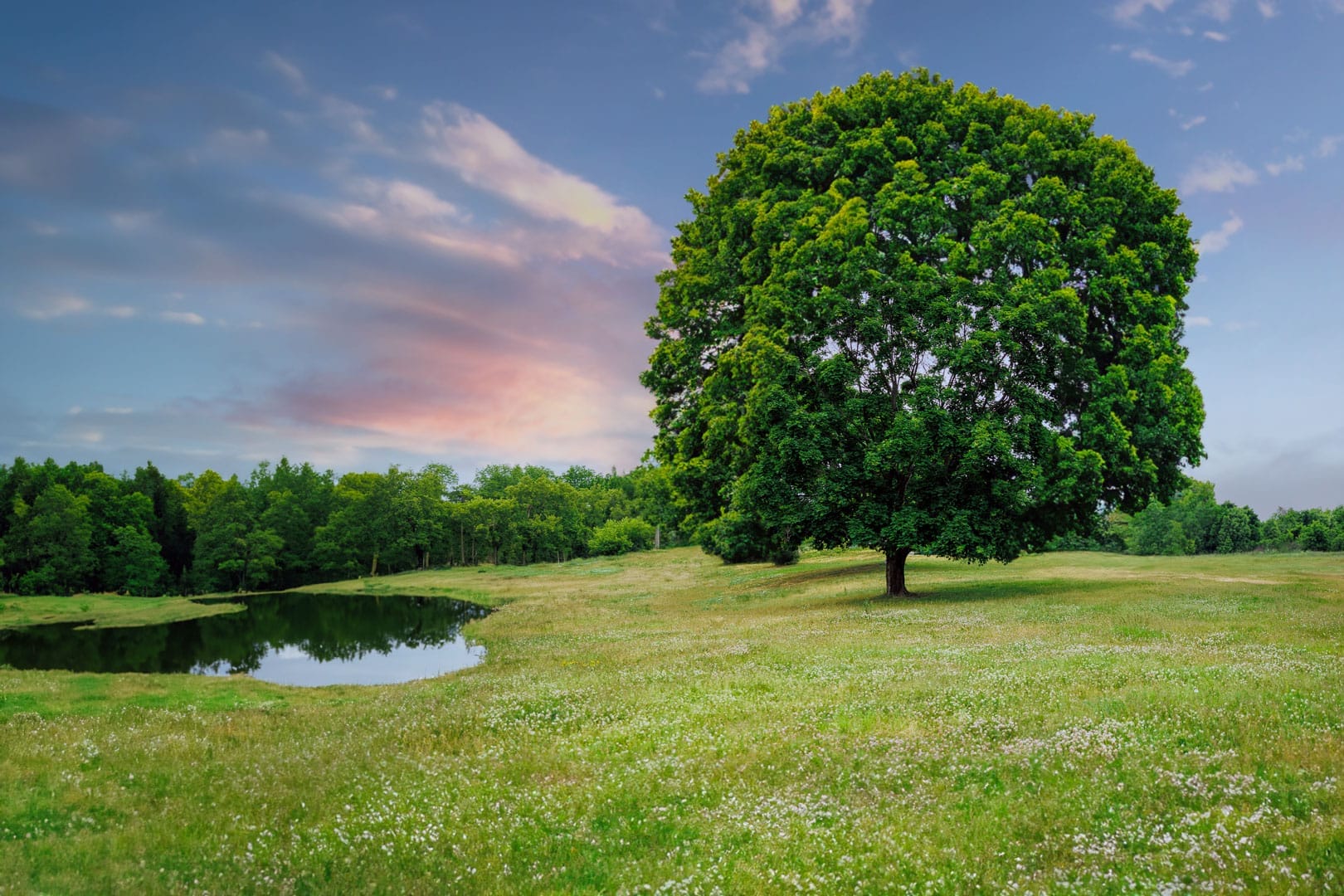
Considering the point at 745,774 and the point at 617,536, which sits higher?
the point at 745,774

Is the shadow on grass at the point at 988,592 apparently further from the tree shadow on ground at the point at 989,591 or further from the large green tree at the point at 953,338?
the large green tree at the point at 953,338

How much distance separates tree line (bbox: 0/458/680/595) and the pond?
48945 millimetres

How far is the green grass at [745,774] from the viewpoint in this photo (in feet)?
27.9

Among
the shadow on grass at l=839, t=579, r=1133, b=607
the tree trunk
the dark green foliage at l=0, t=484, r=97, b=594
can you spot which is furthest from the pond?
the dark green foliage at l=0, t=484, r=97, b=594

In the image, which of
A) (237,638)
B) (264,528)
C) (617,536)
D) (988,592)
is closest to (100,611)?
(237,638)

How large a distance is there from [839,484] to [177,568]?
439 ft

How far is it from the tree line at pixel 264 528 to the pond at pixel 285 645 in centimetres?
4895

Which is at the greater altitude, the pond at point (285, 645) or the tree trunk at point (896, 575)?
the tree trunk at point (896, 575)

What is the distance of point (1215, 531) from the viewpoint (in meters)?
133

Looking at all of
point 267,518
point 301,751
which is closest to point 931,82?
point 301,751

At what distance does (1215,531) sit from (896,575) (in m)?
131

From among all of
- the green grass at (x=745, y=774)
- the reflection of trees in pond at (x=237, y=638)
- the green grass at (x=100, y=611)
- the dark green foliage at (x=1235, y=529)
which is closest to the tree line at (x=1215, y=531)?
the dark green foliage at (x=1235, y=529)

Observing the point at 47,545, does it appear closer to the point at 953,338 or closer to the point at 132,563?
the point at 132,563

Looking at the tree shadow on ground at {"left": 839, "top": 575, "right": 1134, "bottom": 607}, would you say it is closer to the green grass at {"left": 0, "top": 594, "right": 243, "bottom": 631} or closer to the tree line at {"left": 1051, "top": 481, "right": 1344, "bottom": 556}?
the green grass at {"left": 0, "top": 594, "right": 243, "bottom": 631}
